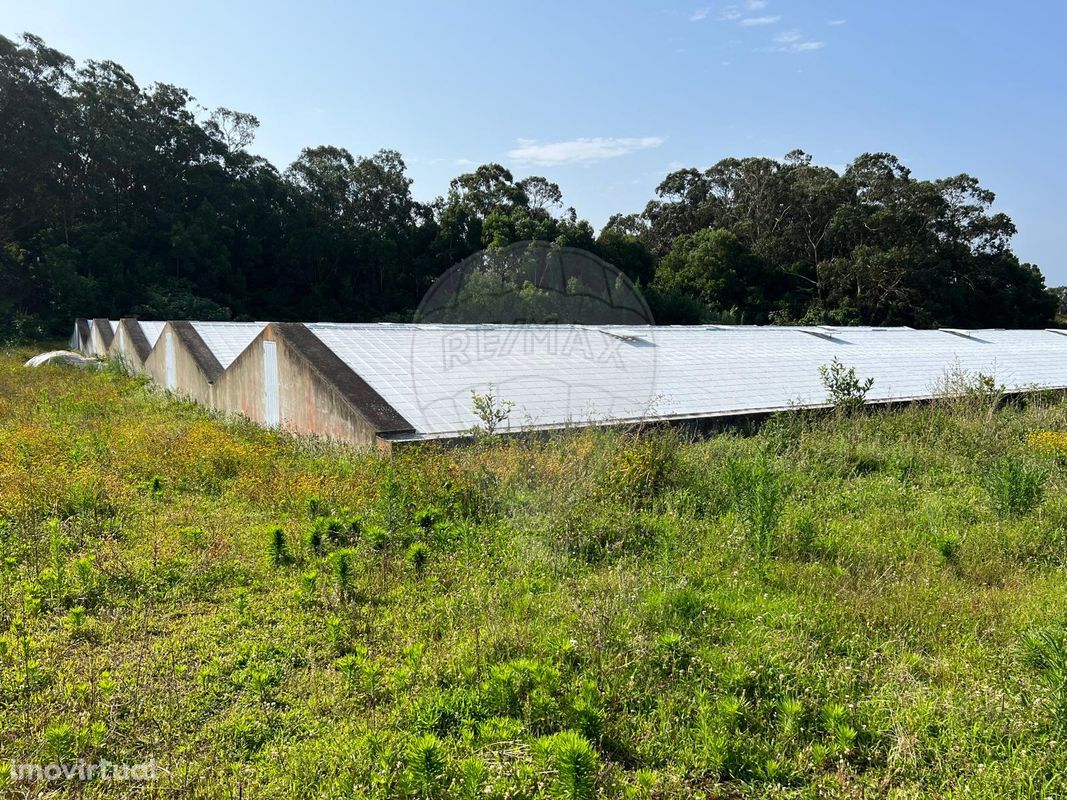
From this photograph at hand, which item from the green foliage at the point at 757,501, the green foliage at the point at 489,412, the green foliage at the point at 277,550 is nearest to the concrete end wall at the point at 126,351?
the green foliage at the point at 489,412

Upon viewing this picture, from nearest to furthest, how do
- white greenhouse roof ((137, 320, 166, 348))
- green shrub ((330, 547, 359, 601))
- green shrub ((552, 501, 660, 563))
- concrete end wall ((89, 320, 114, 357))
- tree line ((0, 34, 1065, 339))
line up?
1. green shrub ((330, 547, 359, 601))
2. green shrub ((552, 501, 660, 563))
3. white greenhouse roof ((137, 320, 166, 348))
4. concrete end wall ((89, 320, 114, 357))
5. tree line ((0, 34, 1065, 339))

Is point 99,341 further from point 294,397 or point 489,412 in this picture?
point 489,412

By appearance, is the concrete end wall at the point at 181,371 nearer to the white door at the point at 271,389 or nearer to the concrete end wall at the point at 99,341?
the white door at the point at 271,389

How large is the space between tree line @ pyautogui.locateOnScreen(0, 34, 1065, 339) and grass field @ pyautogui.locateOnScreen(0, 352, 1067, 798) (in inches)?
970

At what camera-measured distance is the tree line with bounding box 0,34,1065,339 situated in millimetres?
29484

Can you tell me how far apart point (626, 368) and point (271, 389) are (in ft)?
18.6

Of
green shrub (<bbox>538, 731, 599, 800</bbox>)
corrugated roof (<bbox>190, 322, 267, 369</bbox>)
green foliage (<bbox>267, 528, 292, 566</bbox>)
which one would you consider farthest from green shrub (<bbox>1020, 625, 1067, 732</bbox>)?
Result: corrugated roof (<bbox>190, 322, 267, 369</bbox>)

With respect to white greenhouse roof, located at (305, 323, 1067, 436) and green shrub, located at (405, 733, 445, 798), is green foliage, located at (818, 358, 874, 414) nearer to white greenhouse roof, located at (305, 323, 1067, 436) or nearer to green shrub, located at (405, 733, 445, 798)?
white greenhouse roof, located at (305, 323, 1067, 436)

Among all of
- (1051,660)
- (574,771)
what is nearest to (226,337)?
(574,771)

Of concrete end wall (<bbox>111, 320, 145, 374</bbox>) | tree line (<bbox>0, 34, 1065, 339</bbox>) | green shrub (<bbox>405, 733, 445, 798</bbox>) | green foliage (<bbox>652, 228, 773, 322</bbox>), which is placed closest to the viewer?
green shrub (<bbox>405, 733, 445, 798</bbox>)

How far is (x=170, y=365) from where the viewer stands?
52.7ft

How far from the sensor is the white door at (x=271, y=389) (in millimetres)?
10156

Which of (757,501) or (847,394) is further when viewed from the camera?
(847,394)

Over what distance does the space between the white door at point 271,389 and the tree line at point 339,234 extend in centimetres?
2003
